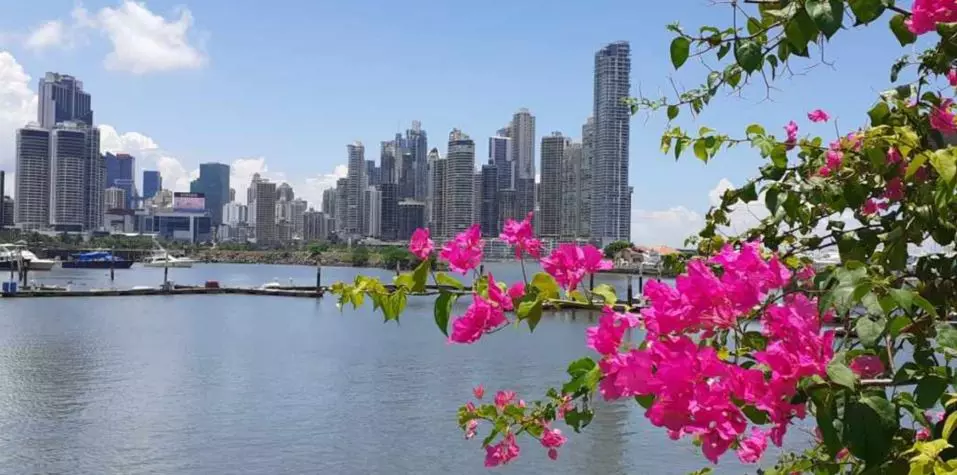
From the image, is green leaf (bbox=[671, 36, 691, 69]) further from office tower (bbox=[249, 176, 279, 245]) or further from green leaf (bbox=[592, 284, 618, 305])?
office tower (bbox=[249, 176, 279, 245])

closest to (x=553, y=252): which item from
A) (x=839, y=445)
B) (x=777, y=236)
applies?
(x=839, y=445)

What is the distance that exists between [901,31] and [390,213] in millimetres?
128259

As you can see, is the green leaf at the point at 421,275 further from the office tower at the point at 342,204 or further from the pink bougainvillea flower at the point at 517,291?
the office tower at the point at 342,204

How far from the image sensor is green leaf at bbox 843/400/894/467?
0.82 metres

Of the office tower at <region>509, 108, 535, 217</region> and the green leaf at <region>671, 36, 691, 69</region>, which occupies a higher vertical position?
the office tower at <region>509, 108, 535, 217</region>

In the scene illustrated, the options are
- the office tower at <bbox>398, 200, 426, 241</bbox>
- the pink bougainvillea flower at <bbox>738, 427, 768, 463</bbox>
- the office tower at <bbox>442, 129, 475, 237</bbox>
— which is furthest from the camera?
the office tower at <bbox>398, 200, 426, 241</bbox>

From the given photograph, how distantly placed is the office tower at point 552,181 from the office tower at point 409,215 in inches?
1064

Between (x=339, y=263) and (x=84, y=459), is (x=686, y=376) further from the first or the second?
(x=339, y=263)

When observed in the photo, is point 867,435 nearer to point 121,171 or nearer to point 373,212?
point 373,212

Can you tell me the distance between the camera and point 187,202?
137375 mm

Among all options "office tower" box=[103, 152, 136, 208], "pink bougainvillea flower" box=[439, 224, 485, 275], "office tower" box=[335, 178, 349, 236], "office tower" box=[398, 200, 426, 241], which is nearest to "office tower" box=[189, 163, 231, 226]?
"office tower" box=[103, 152, 136, 208]

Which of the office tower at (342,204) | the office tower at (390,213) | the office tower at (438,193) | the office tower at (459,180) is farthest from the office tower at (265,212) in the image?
the office tower at (459,180)

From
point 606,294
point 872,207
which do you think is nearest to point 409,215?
point 872,207

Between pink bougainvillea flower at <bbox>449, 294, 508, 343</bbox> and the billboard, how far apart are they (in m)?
144
